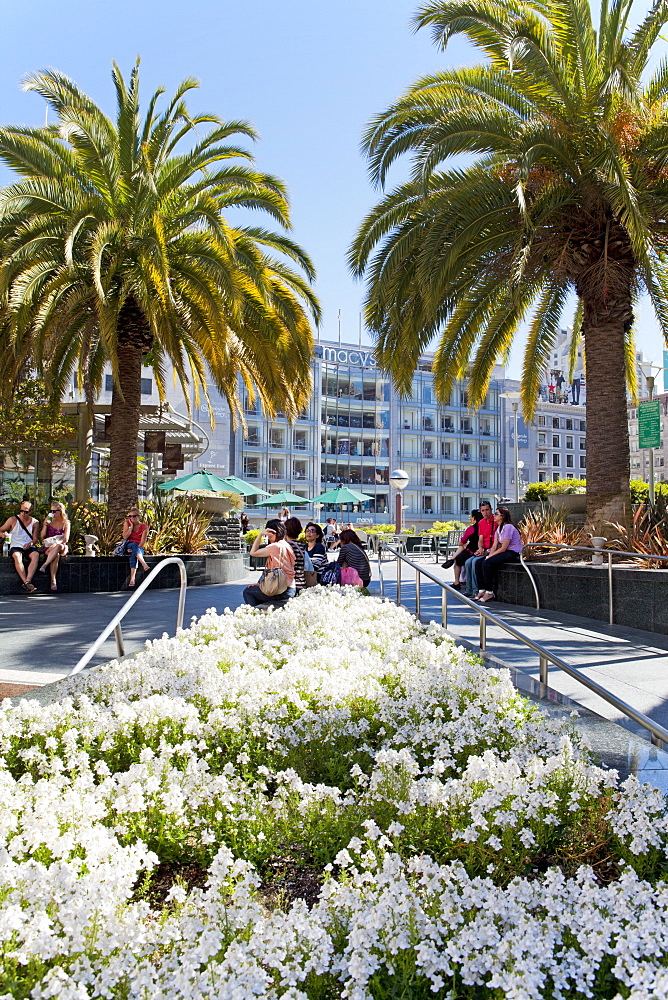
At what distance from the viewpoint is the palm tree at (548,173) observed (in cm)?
1103

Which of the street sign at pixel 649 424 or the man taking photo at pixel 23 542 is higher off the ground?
the street sign at pixel 649 424

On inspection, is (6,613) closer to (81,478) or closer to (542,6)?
(81,478)

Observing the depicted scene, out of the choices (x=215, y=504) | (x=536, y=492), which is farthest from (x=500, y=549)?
(x=215, y=504)

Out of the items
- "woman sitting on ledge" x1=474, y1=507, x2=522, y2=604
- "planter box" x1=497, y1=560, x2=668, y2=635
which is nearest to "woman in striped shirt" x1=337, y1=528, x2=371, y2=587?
"woman sitting on ledge" x1=474, y1=507, x2=522, y2=604

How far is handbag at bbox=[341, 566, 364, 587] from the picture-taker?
11.5 meters

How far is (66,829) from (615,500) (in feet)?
34.6

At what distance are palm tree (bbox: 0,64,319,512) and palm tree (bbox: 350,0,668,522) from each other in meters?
2.64

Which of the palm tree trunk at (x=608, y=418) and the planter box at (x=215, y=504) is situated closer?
the palm tree trunk at (x=608, y=418)

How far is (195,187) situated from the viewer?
48.8ft

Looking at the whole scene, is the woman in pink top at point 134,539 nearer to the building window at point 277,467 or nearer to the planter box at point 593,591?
the planter box at point 593,591

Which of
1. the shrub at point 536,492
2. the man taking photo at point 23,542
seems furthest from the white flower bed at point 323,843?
the shrub at point 536,492

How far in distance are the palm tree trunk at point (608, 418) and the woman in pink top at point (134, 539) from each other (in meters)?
7.98

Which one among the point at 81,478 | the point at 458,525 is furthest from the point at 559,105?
the point at 458,525

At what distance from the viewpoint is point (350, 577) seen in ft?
37.8
